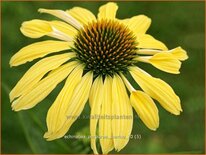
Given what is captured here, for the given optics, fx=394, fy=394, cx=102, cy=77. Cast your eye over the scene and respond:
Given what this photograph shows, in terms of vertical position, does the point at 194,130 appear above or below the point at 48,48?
below

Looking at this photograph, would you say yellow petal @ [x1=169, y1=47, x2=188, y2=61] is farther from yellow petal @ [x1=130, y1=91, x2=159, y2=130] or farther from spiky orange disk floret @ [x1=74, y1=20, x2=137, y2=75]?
yellow petal @ [x1=130, y1=91, x2=159, y2=130]

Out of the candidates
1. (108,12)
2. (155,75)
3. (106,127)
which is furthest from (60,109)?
(155,75)

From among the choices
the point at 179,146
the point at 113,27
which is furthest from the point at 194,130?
→ the point at 113,27

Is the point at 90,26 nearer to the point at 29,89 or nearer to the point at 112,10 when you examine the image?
the point at 112,10

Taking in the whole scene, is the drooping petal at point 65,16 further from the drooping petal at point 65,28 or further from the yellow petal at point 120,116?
the yellow petal at point 120,116

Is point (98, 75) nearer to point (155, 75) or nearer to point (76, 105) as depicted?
point (76, 105)

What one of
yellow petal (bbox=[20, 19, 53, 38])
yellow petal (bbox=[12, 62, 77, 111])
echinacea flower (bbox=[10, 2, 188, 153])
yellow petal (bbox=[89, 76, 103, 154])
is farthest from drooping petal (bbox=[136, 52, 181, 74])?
yellow petal (bbox=[20, 19, 53, 38])

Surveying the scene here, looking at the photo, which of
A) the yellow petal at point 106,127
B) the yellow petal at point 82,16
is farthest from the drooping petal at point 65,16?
the yellow petal at point 106,127
